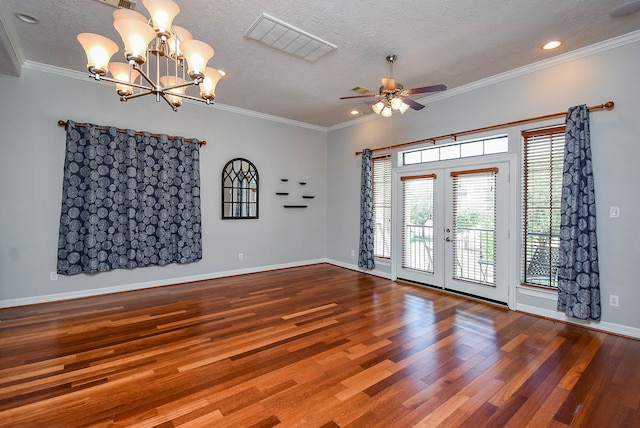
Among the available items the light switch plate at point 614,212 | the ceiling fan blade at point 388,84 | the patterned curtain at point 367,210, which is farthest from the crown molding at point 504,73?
the ceiling fan blade at point 388,84

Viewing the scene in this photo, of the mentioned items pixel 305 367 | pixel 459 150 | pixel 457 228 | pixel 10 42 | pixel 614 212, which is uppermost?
pixel 10 42

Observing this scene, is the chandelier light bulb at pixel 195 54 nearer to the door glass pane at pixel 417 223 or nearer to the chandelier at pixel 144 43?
the chandelier at pixel 144 43

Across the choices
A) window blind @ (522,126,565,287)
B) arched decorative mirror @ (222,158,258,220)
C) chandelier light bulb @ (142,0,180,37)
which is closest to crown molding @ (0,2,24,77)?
chandelier light bulb @ (142,0,180,37)

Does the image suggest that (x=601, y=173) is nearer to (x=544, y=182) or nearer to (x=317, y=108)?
(x=544, y=182)

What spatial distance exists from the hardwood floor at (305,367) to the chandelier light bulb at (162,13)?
2.61m

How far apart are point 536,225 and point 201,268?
5.25 metres

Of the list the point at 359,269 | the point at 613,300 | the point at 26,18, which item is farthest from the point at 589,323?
the point at 26,18

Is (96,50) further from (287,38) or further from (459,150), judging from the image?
(459,150)

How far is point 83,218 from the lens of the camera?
4344mm

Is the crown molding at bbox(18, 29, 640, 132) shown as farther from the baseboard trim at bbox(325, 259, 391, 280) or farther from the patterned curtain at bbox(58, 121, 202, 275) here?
the baseboard trim at bbox(325, 259, 391, 280)

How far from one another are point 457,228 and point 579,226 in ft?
5.02

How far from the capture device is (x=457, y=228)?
4.74 metres

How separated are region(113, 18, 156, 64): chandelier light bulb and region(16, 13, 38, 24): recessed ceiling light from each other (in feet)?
6.22

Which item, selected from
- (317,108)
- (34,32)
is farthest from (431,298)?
(34,32)
